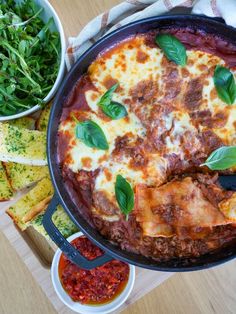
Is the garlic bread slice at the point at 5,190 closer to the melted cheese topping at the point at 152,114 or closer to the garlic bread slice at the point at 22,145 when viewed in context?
the garlic bread slice at the point at 22,145

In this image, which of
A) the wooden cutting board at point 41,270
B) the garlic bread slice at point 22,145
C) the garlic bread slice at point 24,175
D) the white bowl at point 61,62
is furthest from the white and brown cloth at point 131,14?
the wooden cutting board at point 41,270

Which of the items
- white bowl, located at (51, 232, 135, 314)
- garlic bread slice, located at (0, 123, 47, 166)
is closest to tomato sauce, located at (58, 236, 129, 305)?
white bowl, located at (51, 232, 135, 314)

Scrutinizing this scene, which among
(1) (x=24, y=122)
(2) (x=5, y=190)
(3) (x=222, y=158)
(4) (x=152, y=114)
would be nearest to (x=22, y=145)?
(1) (x=24, y=122)

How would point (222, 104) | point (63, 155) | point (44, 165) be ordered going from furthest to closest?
point (44, 165) < point (63, 155) < point (222, 104)

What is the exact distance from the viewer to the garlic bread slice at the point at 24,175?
9.09 ft

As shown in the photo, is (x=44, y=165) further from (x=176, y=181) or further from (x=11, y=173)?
(x=176, y=181)

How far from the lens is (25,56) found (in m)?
2.60

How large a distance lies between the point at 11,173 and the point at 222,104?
127 cm

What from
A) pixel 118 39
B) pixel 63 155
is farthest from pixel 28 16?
pixel 63 155

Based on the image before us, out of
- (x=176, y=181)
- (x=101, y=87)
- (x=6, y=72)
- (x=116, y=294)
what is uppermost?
(x=6, y=72)

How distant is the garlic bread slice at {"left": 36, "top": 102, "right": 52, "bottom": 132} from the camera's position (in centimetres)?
271

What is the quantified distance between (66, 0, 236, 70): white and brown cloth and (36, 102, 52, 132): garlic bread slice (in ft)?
0.91

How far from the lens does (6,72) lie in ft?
8.59

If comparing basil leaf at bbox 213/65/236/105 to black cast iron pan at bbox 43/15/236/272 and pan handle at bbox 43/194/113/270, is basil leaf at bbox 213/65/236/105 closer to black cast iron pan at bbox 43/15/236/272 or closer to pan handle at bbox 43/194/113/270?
black cast iron pan at bbox 43/15/236/272
